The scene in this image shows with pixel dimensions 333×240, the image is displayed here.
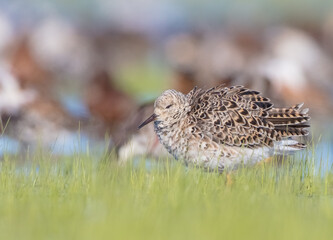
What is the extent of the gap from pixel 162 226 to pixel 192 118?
2958 mm

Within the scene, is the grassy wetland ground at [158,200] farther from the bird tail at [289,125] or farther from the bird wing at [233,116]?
the bird wing at [233,116]

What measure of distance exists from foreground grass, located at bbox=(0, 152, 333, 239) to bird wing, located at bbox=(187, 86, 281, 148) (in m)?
0.39

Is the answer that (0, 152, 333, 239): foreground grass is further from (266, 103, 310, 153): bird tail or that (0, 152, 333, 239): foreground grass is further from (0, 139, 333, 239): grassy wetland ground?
(266, 103, 310, 153): bird tail

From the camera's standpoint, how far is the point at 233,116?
841 centimetres

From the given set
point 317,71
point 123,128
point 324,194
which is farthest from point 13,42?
point 324,194

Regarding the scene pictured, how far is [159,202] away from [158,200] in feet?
0.40

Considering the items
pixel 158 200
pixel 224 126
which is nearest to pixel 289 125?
pixel 224 126

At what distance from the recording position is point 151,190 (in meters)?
7.27

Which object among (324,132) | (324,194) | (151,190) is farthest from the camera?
(324,132)

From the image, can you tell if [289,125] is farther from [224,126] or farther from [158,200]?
[158,200]

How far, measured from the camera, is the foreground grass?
540cm

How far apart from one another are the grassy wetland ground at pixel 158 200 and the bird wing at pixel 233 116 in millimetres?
387

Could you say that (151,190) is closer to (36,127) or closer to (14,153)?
(14,153)

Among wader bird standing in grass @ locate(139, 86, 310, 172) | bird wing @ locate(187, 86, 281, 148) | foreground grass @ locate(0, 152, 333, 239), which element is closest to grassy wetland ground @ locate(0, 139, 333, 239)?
foreground grass @ locate(0, 152, 333, 239)
